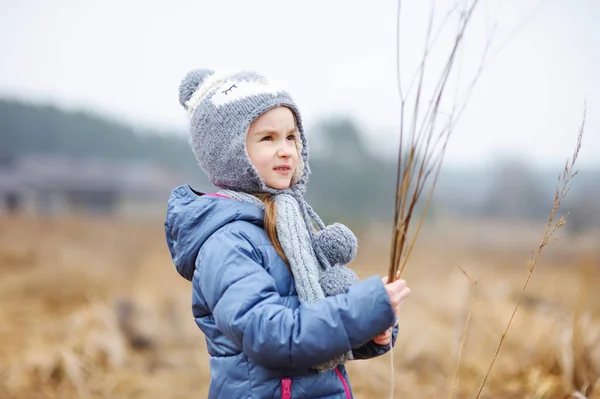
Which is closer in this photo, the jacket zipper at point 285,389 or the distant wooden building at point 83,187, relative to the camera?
the jacket zipper at point 285,389

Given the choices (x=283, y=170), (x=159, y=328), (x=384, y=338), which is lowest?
(x=159, y=328)

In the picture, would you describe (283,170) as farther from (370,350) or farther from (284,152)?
(370,350)

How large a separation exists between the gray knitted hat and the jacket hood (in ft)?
0.23

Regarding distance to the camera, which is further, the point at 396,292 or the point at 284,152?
the point at 284,152

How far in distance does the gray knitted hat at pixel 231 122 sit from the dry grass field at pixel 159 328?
1256mm

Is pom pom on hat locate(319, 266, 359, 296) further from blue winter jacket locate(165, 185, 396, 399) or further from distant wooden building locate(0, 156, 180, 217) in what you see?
distant wooden building locate(0, 156, 180, 217)

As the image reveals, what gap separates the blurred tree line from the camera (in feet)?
23.6

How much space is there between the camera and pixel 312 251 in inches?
59.1

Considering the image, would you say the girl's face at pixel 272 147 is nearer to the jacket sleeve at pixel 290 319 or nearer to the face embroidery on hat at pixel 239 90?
the face embroidery on hat at pixel 239 90

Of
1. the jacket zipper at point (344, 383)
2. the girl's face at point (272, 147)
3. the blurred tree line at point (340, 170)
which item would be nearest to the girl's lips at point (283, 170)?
the girl's face at point (272, 147)

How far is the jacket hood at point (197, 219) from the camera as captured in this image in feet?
4.83

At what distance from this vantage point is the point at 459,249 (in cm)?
933

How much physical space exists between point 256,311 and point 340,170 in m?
7.11

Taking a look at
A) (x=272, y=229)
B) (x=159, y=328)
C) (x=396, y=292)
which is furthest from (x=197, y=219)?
(x=159, y=328)
